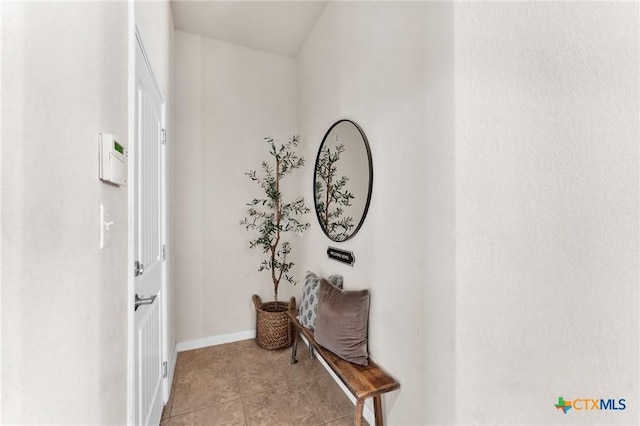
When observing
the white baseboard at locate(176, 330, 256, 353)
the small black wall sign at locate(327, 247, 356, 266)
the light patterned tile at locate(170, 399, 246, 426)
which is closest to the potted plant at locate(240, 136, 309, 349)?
the white baseboard at locate(176, 330, 256, 353)

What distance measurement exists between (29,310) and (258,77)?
3.09 metres

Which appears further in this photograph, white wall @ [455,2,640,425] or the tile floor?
the tile floor

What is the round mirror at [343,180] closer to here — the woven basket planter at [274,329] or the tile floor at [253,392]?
the woven basket planter at [274,329]

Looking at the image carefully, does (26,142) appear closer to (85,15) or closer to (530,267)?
(85,15)

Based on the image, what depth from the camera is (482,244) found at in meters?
1.18

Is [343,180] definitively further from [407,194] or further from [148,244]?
[148,244]

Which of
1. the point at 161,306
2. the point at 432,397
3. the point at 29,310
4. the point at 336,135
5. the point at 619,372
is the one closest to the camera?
the point at 29,310

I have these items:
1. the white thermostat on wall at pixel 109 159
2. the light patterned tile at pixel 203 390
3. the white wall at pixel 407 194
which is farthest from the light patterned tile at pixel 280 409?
the white thermostat on wall at pixel 109 159

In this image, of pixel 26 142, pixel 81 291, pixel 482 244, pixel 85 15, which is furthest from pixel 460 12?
pixel 81 291

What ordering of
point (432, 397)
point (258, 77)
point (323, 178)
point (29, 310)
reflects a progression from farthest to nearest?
point (258, 77)
point (323, 178)
point (432, 397)
point (29, 310)

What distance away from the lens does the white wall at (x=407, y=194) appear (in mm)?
1271

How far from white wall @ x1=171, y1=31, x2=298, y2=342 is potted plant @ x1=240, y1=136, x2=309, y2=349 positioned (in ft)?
→ 0.33

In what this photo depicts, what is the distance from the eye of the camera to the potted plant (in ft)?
9.04

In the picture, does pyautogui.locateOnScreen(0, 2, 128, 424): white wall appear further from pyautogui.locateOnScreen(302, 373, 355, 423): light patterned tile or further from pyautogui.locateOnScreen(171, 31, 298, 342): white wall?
pyautogui.locateOnScreen(171, 31, 298, 342): white wall
